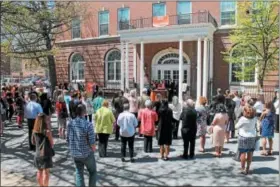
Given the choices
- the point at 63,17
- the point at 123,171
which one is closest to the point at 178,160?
the point at 123,171

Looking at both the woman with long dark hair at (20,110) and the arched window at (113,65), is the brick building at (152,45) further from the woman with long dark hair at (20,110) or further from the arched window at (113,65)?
the woman with long dark hair at (20,110)

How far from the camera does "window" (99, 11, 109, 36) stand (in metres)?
29.6

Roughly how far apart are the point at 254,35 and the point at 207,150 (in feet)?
31.7

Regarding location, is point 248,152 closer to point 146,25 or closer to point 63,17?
point 63,17

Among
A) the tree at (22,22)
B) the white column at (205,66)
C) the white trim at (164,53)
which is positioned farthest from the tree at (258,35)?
the tree at (22,22)

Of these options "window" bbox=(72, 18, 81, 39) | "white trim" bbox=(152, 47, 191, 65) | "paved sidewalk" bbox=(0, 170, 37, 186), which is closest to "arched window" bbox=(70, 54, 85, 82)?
"window" bbox=(72, 18, 81, 39)

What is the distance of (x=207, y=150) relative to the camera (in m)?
10.3

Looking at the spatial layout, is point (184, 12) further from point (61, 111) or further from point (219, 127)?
point (219, 127)

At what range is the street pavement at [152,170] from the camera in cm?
731

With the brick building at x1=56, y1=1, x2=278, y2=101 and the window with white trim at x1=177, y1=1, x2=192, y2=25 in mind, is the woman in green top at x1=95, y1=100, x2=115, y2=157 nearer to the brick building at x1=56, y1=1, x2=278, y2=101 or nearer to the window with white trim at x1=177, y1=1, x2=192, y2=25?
the brick building at x1=56, y1=1, x2=278, y2=101

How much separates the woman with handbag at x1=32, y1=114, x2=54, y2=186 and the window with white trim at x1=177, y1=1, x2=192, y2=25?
66.0 feet

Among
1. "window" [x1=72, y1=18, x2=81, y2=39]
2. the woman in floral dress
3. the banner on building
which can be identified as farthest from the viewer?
"window" [x1=72, y1=18, x2=81, y2=39]

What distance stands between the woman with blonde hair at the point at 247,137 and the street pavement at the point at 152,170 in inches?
14.6

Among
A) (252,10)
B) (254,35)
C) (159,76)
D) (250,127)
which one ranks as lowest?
(250,127)
